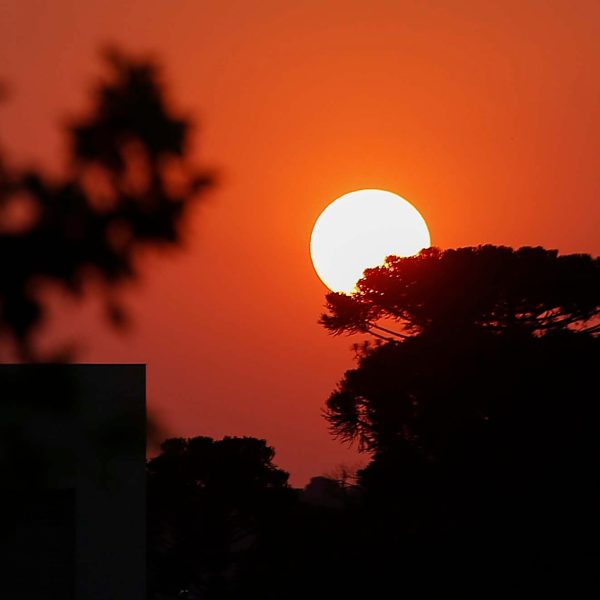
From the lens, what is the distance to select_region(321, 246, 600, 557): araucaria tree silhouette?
69.1 feet

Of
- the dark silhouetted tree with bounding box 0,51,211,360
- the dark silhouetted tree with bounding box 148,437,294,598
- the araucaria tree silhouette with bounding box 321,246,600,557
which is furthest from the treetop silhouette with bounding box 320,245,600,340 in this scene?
the dark silhouetted tree with bounding box 0,51,211,360

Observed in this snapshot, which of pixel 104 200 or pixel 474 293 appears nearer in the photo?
pixel 104 200

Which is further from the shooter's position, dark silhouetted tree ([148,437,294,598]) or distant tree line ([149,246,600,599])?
dark silhouetted tree ([148,437,294,598])

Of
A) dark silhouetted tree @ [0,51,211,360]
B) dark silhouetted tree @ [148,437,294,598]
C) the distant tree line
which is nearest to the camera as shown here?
dark silhouetted tree @ [0,51,211,360]

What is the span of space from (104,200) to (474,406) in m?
18.5

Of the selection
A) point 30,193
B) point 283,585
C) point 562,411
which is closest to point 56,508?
point 30,193

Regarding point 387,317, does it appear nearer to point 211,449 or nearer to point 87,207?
point 211,449

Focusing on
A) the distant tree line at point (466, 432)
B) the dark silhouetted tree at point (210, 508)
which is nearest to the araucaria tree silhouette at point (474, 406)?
the distant tree line at point (466, 432)

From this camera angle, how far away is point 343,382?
73.3 feet

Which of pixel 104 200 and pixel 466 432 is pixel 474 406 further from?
pixel 104 200

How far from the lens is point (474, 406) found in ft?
71.6

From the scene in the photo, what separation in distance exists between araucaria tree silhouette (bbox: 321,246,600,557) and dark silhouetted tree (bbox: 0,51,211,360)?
1751 centimetres

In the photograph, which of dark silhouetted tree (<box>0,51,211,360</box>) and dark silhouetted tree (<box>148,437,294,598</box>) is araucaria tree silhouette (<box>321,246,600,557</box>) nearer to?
dark silhouetted tree (<box>148,437,294,598</box>)

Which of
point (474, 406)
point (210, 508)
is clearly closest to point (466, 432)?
point (474, 406)
